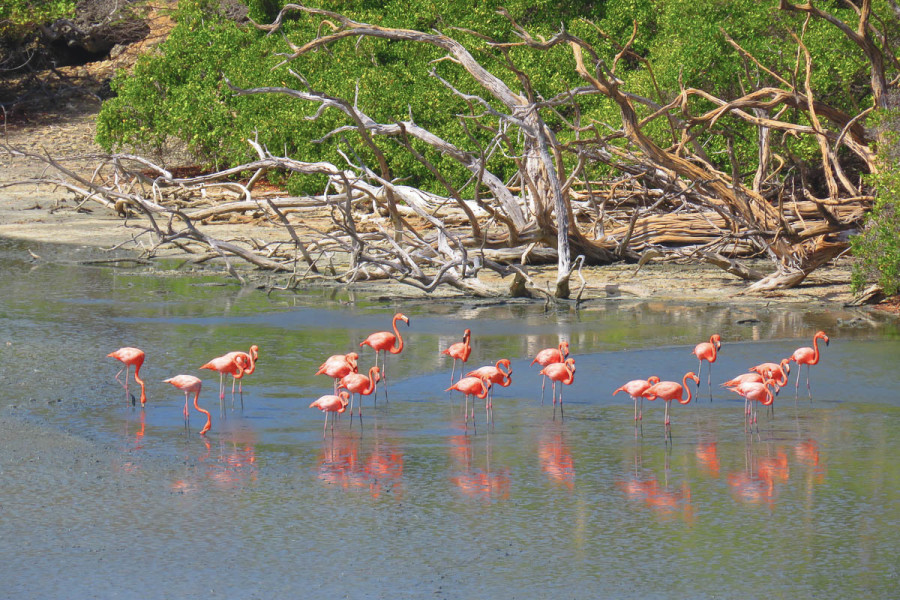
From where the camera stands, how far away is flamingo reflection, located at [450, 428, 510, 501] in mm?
7387

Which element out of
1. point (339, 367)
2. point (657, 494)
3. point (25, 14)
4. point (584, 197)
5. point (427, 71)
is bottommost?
point (657, 494)

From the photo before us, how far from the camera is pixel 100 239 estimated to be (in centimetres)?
2150

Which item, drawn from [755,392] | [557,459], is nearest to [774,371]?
[755,392]

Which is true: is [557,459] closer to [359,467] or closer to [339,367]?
[359,467]

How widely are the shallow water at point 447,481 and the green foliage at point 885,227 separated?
1.43 meters

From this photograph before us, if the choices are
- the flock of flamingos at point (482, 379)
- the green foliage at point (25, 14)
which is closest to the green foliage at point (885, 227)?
the flock of flamingos at point (482, 379)

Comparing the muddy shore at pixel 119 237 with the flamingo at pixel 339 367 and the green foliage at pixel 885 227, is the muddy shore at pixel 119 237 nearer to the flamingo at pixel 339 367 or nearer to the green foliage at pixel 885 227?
the green foliage at pixel 885 227

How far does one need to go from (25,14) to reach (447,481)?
28.3 meters

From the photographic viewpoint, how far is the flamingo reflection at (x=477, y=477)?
7.39 meters

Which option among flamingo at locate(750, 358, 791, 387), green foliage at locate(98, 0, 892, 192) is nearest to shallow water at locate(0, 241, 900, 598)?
flamingo at locate(750, 358, 791, 387)

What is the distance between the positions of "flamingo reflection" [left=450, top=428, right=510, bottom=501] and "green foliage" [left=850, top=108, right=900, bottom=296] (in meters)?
7.44

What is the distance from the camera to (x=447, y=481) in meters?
7.64

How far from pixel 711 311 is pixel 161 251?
9.82m

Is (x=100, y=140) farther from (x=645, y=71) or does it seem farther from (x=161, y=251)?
(x=645, y=71)
